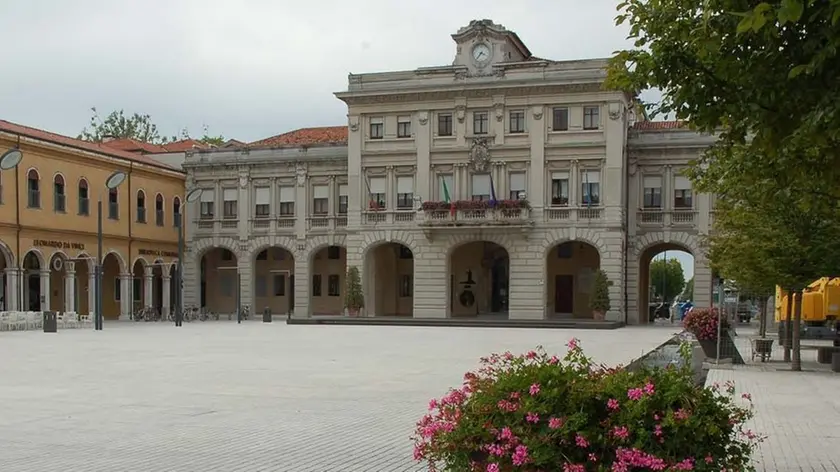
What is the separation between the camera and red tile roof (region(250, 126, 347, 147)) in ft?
180

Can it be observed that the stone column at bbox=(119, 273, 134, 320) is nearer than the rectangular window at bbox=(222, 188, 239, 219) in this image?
Yes

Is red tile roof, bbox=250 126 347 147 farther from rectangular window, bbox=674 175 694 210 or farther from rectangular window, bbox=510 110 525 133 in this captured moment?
rectangular window, bbox=674 175 694 210

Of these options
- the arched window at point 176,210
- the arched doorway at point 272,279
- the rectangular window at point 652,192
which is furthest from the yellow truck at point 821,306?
the arched window at point 176,210

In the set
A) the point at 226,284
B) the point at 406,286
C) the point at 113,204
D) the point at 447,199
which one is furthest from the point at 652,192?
the point at 113,204

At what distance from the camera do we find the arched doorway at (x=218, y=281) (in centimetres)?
5622

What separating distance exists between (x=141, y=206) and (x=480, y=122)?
19871mm

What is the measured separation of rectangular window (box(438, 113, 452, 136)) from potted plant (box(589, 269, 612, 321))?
11.2 metres

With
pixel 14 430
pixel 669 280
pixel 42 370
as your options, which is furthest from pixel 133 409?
pixel 669 280

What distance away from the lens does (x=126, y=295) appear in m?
48.3

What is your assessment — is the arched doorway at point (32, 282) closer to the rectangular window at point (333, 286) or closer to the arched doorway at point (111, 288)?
the arched doorway at point (111, 288)

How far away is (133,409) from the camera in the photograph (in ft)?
41.6

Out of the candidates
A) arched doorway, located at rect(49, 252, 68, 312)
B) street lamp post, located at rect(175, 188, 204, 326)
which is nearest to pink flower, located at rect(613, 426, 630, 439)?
street lamp post, located at rect(175, 188, 204, 326)

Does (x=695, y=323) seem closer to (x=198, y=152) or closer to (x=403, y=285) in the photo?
(x=403, y=285)

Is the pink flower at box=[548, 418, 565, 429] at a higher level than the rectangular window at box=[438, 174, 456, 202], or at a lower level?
lower
